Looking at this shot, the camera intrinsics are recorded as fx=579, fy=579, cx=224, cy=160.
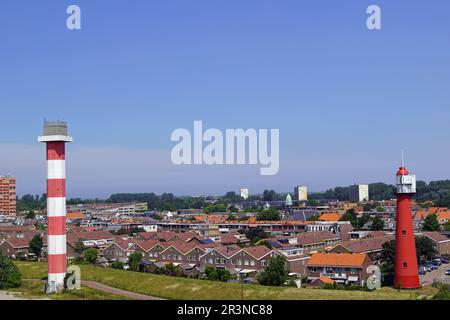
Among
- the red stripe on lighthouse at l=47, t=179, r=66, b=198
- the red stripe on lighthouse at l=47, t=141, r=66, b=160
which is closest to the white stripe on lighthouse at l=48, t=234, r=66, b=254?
the red stripe on lighthouse at l=47, t=179, r=66, b=198

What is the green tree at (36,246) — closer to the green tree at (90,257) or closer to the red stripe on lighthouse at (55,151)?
the green tree at (90,257)

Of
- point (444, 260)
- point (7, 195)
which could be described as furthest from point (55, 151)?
point (7, 195)

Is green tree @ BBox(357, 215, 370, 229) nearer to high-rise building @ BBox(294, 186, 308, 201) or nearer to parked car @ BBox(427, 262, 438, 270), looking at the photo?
parked car @ BBox(427, 262, 438, 270)

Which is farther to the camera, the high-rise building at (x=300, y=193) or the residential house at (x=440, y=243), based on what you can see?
the high-rise building at (x=300, y=193)

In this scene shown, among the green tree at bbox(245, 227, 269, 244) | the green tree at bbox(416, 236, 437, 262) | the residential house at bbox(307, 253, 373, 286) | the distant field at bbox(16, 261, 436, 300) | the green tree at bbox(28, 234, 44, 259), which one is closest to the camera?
the distant field at bbox(16, 261, 436, 300)

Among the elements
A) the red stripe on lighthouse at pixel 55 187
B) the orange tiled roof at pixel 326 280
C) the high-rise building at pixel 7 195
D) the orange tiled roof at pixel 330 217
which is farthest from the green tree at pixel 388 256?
the high-rise building at pixel 7 195

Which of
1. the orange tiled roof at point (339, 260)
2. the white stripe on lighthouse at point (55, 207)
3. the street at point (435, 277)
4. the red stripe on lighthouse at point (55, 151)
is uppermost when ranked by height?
the red stripe on lighthouse at point (55, 151)

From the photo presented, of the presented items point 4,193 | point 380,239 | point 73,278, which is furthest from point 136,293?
point 4,193
